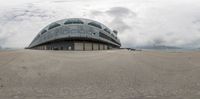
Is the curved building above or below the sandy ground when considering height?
above

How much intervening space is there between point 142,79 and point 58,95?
13.4 feet

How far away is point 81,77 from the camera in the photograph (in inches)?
436

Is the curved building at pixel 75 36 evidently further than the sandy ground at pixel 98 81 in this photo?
Yes

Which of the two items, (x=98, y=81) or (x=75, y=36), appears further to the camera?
(x=75, y=36)

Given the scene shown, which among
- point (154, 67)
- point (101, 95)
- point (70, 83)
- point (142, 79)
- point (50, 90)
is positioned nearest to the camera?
point (101, 95)

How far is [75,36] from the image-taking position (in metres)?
50.7

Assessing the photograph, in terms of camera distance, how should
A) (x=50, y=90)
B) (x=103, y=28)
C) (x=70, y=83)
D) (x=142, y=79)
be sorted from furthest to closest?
(x=103, y=28)
(x=142, y=79)
(x=70, y=83)
(x=50, y=90)

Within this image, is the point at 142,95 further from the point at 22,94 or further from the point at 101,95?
the point at 22,94

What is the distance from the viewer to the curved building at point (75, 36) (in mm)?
51469

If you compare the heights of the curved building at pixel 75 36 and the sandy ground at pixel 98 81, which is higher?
the curved building at pixel 75 36

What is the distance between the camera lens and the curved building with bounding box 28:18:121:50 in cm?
5147

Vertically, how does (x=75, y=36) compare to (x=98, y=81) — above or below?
above

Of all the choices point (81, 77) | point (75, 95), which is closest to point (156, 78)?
point (81, 77)

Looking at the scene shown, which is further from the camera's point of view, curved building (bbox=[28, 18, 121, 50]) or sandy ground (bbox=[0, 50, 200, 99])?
curved building (bbox=[28, 18, 121, 50])
